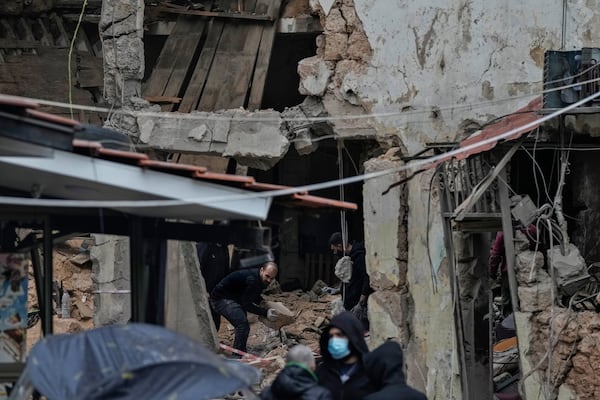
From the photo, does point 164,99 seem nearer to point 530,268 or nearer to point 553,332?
point 530,268

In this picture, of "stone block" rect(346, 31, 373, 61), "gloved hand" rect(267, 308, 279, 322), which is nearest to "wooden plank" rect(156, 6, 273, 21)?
"stone block" rect(346, 31, 373, 61)

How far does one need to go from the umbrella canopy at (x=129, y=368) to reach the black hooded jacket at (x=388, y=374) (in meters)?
0.96

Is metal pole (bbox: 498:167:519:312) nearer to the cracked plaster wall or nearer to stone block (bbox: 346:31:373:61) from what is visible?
the cracked plaster wall

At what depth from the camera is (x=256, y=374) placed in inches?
269

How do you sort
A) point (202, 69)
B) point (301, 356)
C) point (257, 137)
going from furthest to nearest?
point (202, 69), point (257, 137), point (301, 356)

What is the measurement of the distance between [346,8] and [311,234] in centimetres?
696

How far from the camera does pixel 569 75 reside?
10.6 m

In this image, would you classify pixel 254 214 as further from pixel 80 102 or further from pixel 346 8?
pixel 80 102

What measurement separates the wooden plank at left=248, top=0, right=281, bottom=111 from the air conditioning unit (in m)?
5.55

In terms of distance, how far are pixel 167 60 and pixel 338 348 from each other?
987cm

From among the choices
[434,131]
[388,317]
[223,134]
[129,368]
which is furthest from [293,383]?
[223,134]

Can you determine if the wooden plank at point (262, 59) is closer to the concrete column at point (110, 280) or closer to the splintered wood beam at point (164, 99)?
the splintered wood beam at point (164, 99)

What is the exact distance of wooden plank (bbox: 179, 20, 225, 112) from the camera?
15.9 m

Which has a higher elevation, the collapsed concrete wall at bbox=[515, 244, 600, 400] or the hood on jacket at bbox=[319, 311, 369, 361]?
the hood on jacket at bbox=[319, 311, 369, 361]
